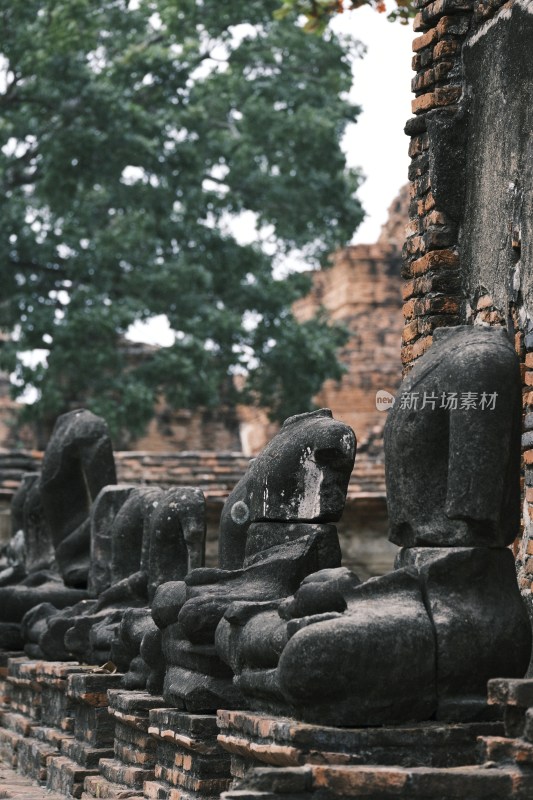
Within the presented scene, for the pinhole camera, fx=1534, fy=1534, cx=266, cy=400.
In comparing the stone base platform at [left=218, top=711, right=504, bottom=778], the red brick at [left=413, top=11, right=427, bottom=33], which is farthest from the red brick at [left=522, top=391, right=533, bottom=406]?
the red brick at [left=413, top=11, right=427, bottom=33]

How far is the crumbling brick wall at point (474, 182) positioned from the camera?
19.7ft

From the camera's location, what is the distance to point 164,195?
772 inches

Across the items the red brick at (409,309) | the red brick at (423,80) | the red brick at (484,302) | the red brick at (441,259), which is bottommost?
the red brick at (484,302)

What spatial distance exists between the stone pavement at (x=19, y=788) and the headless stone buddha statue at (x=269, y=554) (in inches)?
49.2

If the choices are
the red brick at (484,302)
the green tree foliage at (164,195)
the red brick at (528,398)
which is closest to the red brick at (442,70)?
the red brick at (484,302)

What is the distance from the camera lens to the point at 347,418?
23.8 meters

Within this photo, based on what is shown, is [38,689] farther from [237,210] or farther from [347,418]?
[347,418]

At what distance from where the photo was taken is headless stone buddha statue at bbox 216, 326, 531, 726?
15.1ft

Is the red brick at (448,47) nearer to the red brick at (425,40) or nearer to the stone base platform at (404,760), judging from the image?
the red brick at (425,40)

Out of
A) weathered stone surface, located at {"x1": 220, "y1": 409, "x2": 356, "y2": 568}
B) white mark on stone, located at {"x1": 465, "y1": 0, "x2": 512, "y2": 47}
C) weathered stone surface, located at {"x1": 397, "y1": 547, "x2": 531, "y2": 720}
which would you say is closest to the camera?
weathered stone surface, located at {"x1": 397, "y1": 547, "x2": 531, "y2": 720}

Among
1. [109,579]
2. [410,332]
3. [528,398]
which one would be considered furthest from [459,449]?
[109,579]

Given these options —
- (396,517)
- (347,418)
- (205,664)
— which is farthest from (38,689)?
(347,418)

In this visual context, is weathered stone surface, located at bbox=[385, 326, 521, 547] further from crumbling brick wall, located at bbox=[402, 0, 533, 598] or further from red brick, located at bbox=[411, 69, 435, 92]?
red brick, located at bbox=[411, 69, 435, 92]

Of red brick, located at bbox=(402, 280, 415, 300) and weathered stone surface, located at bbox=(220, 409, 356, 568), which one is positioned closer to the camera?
weathered stone surface, located at bbox=(220, 409, 356, 568)
